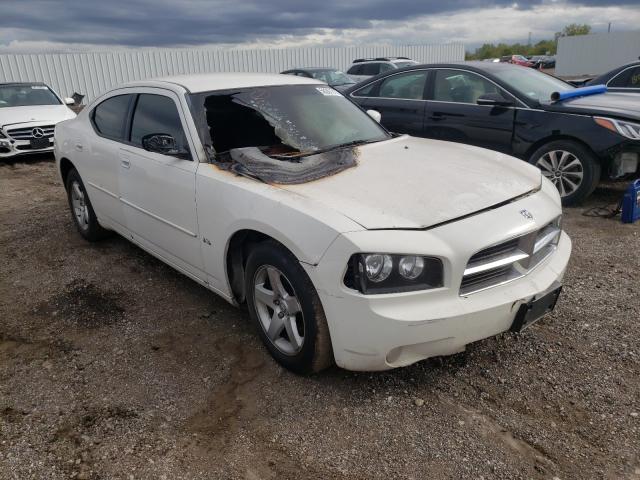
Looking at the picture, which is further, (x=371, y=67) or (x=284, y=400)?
(x=371, y=67)

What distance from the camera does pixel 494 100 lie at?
19.7ft

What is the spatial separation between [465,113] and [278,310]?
4468mm

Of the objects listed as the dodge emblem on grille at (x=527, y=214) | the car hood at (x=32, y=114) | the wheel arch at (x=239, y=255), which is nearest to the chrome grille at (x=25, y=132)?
the car hood at (x=32, y=114)

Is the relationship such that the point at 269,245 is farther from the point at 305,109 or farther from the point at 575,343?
the point at 575,343

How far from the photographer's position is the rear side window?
4.29 metres

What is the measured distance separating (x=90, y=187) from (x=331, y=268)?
3288 millimetres

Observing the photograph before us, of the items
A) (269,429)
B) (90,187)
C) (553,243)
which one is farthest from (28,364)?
(553,243)

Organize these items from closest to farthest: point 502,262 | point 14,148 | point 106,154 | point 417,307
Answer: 1. point 417,307
2. point 502,262
3. point 106,154
4. point 14,148

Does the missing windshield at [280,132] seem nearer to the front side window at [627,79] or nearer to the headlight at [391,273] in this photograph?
the headlight at [391,273]

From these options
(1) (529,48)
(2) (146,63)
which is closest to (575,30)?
(1) (529,48)

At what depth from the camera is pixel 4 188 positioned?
807 cm

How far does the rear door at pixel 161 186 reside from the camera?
3.40 metres

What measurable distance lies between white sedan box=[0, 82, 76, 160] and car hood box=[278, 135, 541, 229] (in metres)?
8.31

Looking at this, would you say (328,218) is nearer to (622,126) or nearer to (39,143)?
(622,126)
